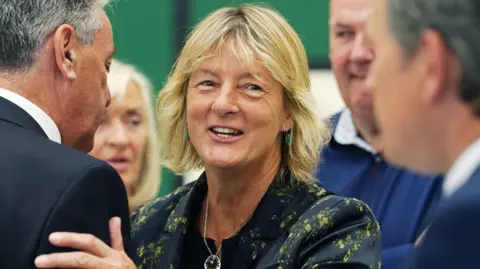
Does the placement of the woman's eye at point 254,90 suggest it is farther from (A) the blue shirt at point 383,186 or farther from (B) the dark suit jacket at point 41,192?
(B) the dark suit jacket at point 41,192

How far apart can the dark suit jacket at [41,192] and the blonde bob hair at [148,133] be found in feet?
6.42

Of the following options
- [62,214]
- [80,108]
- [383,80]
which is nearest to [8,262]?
[62,214]

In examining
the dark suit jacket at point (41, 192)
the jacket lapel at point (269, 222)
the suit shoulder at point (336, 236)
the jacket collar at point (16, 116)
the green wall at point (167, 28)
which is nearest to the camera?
the dark suit jacket at point (41, 192)

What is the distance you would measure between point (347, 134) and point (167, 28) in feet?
4.64

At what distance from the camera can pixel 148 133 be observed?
415 centimetres

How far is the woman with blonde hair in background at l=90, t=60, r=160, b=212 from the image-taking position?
4016 mm

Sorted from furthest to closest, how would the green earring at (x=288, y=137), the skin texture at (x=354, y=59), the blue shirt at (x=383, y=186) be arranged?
the skin texture at (x=354, y=59) < the blue shirt at (x=383, y=186) < the green earring at (x=288, y=137)

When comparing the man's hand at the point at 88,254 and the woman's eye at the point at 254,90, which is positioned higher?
the man's hand at the point at 88,254

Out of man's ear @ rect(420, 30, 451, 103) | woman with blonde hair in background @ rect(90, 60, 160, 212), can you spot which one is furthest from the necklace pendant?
man's ear @ rect(420, 30, 451, 103)

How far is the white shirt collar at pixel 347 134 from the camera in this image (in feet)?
11.3

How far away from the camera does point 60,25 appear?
2262 millimetres

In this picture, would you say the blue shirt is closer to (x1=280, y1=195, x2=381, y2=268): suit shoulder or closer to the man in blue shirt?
the man in blue shirt

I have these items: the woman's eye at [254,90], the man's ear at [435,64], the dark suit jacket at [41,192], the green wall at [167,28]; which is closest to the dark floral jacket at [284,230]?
the woman's eye at [254,90]

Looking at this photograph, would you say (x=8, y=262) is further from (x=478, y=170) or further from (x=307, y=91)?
(x=307, y=91)
